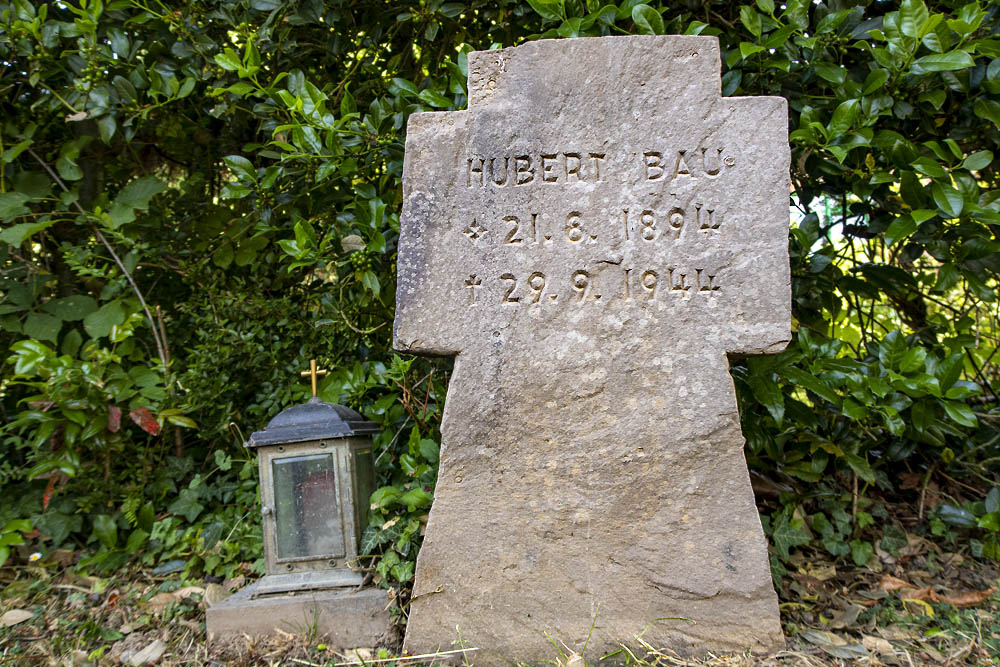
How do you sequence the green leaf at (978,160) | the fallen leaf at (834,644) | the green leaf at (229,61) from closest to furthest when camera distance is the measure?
the fallen leaf at (834,644) < the green leaf at (978,160) < the green leaf at (229,61)

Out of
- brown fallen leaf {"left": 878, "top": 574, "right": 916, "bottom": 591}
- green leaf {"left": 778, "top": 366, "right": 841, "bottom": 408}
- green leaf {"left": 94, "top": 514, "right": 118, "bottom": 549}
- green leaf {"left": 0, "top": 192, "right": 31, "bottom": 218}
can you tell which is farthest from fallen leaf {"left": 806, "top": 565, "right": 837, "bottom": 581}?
green leaf {"left": 0, "top": 192, "right": 31, "bottom": 218}

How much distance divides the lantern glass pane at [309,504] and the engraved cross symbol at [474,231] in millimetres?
829

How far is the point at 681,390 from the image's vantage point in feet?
6.59

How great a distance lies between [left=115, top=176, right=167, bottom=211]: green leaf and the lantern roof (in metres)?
1.34

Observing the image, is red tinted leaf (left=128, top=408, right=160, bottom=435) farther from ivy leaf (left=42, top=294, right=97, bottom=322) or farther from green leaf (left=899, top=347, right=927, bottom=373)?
green leaf (left=899, top=347, right=927, bottom=373)

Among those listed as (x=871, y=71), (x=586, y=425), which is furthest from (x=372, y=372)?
(x=871, y=71)

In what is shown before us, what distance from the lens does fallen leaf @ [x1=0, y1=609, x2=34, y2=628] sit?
7.75 feet

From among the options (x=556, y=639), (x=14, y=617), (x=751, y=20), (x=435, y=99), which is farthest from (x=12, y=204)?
(x=751, y=20)

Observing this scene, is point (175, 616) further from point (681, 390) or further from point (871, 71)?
point (871, 71)

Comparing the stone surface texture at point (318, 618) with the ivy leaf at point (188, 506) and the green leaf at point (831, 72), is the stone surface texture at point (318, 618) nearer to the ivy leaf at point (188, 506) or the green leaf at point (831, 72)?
the ivy leaf at point (188, 506)

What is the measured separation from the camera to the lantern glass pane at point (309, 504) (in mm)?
2285

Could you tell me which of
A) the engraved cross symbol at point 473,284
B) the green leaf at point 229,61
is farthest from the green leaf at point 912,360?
the green leaf at point 229,61

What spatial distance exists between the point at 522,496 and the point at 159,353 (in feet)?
6.24

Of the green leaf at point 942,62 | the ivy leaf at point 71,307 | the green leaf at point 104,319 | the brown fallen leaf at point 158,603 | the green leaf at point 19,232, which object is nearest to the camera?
the green leaf at point 942,62
